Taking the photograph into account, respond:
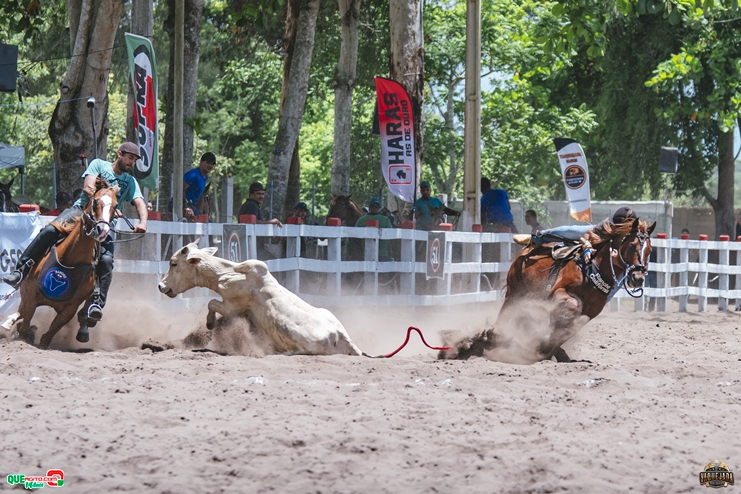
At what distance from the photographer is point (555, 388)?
7.79m

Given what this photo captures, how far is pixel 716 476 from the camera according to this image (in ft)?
17.1

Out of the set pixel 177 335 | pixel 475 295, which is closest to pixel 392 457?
pixel 177 335

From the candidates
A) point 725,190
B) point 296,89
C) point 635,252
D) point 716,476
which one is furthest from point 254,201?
point 725,190

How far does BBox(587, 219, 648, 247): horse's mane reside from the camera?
945cm

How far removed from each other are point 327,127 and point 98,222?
39828 millimetres

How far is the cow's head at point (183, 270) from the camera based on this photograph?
9.35 meters

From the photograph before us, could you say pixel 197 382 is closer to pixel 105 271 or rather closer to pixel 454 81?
pixel 105 271

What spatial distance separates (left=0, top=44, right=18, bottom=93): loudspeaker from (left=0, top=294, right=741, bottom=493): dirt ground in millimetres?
5970

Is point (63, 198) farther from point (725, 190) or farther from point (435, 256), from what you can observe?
point (725, 190)

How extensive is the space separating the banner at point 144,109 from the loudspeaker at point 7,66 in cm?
211

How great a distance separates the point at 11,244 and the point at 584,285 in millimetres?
5817

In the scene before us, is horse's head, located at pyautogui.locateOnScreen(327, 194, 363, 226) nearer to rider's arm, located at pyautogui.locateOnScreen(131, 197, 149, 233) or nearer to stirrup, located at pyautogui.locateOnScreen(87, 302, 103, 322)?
rider's arm, located at pyautogui.locateOnScreen(131, 197, 149, 233)

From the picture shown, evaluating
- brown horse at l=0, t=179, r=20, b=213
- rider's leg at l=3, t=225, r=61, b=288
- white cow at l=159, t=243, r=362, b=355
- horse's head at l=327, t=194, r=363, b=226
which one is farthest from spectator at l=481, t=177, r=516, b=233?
rider's leg at l=3, t=225, r=61, b=288

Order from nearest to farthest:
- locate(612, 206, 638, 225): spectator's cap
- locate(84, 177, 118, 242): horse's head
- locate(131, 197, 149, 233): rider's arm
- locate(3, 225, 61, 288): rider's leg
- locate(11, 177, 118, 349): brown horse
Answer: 1. locate(84, 177, 118, 242): horse's head
2. locate(11, 177, 118, 349): brown horse
3. locate(3, 225, 61, 288): rider's leg
4. locate(131, 197, 149, 233): rider's arm
5. locate(612, 206, 638, 225): spectator's cap
